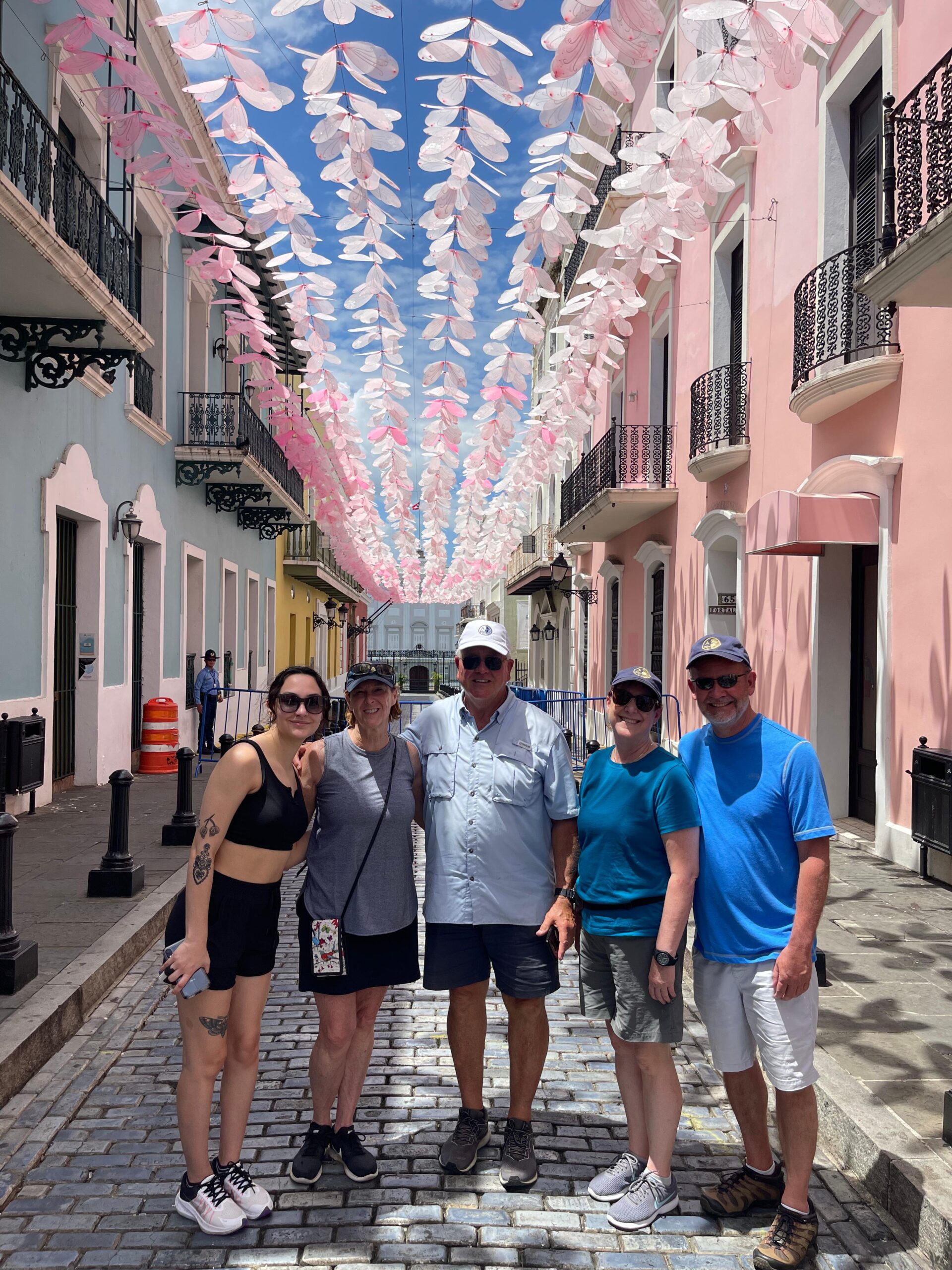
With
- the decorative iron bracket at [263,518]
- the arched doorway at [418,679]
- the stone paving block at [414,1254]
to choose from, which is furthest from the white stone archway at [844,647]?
the arched doorway at [418,679]

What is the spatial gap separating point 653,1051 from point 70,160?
827 cm

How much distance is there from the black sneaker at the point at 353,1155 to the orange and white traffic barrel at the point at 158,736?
996cm

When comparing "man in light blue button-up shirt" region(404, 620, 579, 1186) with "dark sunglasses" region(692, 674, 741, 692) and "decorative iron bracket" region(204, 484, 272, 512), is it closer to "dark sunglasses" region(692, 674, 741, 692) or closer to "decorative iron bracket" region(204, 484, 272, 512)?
"dark sunglasses" region(692, 674, 741, 692)

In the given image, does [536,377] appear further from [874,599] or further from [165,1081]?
[165,1081]

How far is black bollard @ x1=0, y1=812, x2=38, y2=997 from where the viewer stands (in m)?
4.38

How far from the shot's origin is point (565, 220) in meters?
4.29

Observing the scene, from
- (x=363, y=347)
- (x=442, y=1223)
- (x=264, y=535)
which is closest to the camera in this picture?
(x=442, y=1223)

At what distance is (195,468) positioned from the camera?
48.8ft

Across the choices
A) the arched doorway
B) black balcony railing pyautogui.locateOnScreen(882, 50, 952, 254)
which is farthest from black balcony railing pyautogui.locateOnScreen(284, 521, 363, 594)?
the arched doorway

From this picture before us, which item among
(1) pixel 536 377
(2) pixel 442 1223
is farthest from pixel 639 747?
(1) pixel 536 377

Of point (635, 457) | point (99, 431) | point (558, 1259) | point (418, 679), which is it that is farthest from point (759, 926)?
point (418, 679)

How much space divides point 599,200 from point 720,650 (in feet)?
46.0

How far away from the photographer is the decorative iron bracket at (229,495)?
54.8 feet

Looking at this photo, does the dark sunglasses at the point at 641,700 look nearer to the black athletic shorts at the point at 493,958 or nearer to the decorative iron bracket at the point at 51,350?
the black athletic shorts at the point at 493,958
